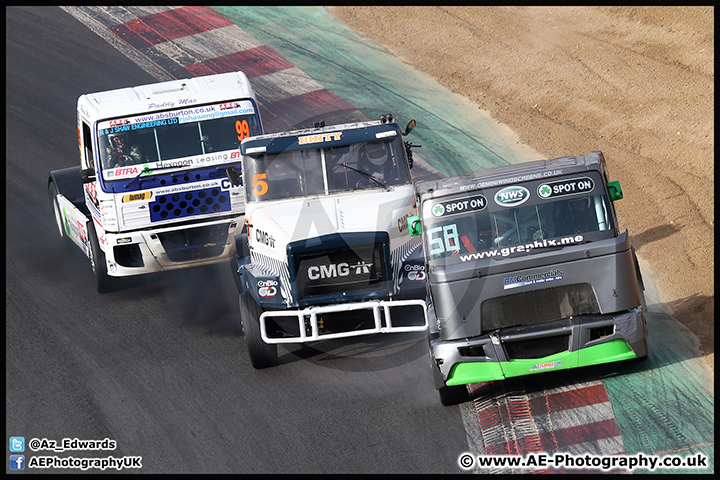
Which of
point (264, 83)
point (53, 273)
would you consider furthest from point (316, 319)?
point (264, 83)

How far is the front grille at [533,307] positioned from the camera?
29.8 feet

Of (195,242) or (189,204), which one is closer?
(189,204)

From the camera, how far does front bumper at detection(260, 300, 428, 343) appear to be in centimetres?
1017

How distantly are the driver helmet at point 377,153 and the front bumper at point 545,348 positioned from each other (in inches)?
127

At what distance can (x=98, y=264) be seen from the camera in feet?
44.1

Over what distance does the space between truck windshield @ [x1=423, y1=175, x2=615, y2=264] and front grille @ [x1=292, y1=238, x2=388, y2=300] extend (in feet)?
4.20

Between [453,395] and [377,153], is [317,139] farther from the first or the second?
[453,395]

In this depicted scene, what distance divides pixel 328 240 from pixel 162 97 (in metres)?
Answer: 4.26

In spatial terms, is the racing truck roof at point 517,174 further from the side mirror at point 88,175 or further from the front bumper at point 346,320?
the side mirror at point 88,175

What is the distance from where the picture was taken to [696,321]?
34.9 ft

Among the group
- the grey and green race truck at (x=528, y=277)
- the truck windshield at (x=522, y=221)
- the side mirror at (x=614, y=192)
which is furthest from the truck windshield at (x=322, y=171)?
the side mirror at (x=614, y=192)

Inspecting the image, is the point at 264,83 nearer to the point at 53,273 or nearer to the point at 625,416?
the point at 53,273

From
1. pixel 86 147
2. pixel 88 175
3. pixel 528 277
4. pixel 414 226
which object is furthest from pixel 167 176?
pixel 528 277

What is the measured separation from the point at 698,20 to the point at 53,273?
14.6m
